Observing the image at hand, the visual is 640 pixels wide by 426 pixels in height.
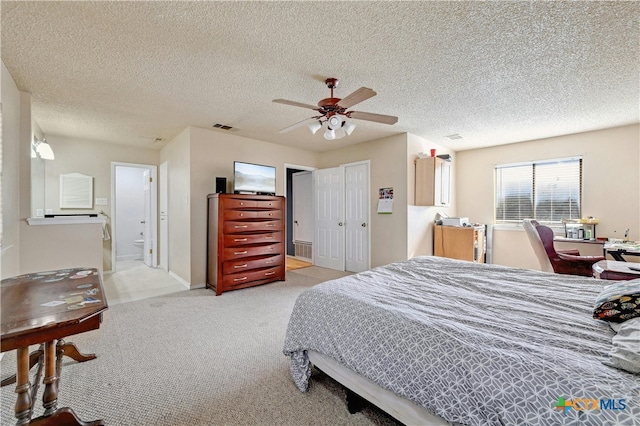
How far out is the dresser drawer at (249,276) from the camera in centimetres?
391

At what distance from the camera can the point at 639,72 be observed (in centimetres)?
246

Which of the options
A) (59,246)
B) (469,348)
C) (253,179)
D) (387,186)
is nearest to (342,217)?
(387,186)

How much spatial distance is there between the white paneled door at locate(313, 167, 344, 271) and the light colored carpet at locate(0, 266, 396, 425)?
104 inches

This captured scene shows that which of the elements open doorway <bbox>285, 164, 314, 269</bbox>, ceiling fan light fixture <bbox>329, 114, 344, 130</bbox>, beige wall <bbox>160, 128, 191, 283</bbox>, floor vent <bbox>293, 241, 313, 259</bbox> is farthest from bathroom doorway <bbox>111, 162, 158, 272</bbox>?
ceiling fan light fixture <bbox>329, 114, 344, 130</bbox>

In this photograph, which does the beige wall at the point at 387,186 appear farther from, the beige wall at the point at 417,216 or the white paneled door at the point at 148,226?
the white paneled door at the point at 148,226

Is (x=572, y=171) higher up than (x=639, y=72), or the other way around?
(x=639, y=72)

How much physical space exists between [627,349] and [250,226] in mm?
Answer: 3880

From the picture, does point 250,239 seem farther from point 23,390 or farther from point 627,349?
point 627,349

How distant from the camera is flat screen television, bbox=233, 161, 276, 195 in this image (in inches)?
165

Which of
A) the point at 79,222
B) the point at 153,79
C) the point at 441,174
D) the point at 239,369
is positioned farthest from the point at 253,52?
the point at 441,174

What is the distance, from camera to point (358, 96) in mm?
2178

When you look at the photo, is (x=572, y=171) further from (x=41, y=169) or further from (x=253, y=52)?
(x=41, y=169)

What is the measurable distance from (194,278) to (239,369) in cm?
251

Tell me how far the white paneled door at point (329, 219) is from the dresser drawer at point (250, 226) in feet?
4.59
